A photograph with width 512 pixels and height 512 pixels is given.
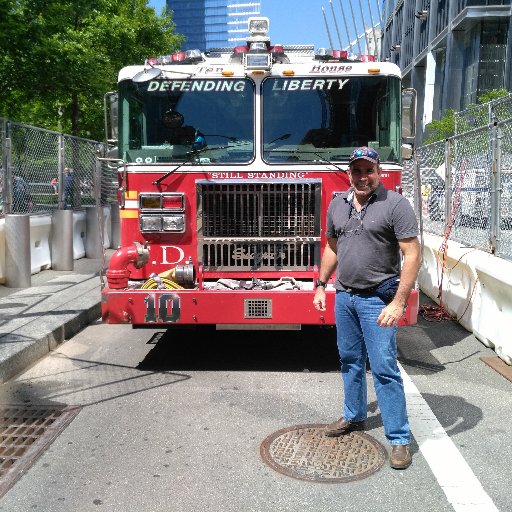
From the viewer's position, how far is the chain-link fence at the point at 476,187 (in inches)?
290

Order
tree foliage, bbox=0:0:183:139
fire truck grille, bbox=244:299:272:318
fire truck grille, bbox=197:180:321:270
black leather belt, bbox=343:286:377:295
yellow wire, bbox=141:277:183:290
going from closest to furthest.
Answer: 1. black leather belt, bbox=343:286:377:295
2. fire truck grille, bbox=244:299:272:318
3. yellow wire, bbox=141:277:183:290
4. fire truck grille, bbox=197:180:321:270
5. tree foliage, bbox=0:0:183:139

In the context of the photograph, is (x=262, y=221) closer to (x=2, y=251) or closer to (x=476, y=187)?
(x=476, y=187)

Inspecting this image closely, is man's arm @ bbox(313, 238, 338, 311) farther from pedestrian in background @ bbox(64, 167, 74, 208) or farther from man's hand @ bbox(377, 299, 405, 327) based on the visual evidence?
pedestrian in background @ bbox(64, 167, 74, 208)

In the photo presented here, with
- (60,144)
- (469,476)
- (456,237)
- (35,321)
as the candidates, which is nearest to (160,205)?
(35,321)

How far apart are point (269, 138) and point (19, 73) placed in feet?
34.9

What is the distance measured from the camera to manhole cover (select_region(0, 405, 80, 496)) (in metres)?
3.81

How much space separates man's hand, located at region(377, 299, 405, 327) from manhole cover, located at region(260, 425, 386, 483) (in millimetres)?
904

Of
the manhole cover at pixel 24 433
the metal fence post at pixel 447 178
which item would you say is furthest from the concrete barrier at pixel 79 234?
the manhole cover at pixel 24 433

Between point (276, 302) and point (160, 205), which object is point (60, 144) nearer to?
point (160, 205)

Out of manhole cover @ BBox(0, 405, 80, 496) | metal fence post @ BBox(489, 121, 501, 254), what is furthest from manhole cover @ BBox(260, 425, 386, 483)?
Answer: metal fence post @ BBox(489, 121, 501, 254)

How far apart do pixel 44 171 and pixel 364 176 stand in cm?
871

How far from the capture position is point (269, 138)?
6.06 m

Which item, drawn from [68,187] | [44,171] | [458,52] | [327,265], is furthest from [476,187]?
[458,52]

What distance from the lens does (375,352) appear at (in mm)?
3896
